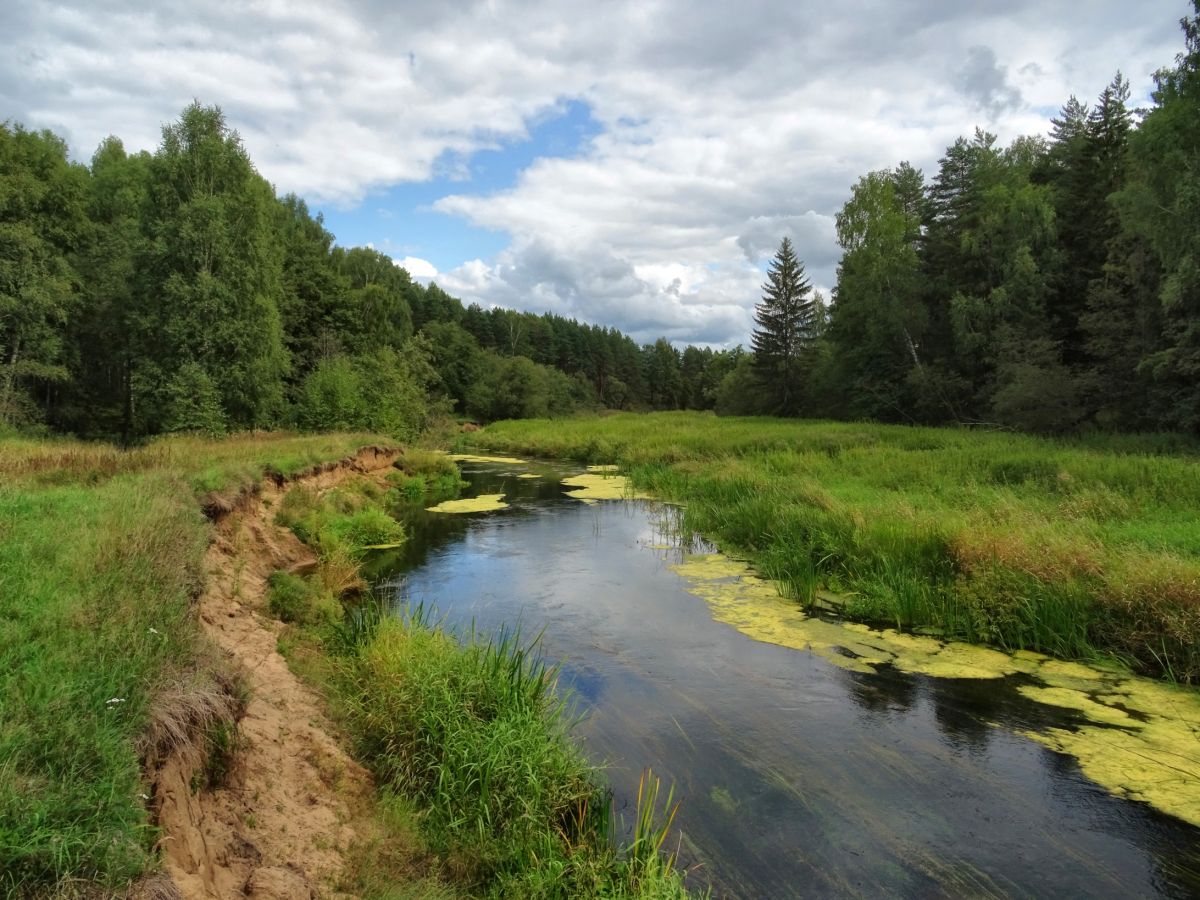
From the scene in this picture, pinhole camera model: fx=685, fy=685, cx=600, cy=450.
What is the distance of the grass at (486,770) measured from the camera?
465 cm

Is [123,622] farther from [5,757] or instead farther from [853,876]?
[853,876]

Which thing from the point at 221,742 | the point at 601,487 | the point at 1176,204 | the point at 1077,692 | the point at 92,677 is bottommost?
the point at 1077,692

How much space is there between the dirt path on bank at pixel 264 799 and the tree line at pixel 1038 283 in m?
24.7

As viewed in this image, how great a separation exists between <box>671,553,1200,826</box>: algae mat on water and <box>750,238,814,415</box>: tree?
4524 centimetres

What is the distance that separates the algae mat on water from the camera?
6.07m

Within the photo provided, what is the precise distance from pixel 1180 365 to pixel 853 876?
23819 millimetres

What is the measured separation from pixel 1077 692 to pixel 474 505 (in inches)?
659

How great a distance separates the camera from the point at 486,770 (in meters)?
5.47

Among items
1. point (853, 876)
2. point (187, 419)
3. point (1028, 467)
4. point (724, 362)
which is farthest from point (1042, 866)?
point (724, 362)

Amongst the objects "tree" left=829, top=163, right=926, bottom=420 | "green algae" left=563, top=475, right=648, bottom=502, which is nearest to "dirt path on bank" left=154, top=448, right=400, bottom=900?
"green algae" left=563, top=475, right=648, bottom=502

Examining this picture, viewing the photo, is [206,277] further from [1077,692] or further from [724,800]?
[1077,692]

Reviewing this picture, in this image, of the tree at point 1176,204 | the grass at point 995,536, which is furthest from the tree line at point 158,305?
the tree at point 1176,204

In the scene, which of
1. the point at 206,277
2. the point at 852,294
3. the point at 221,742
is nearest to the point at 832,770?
the point at 221,742

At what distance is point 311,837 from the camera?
4.43 meters
